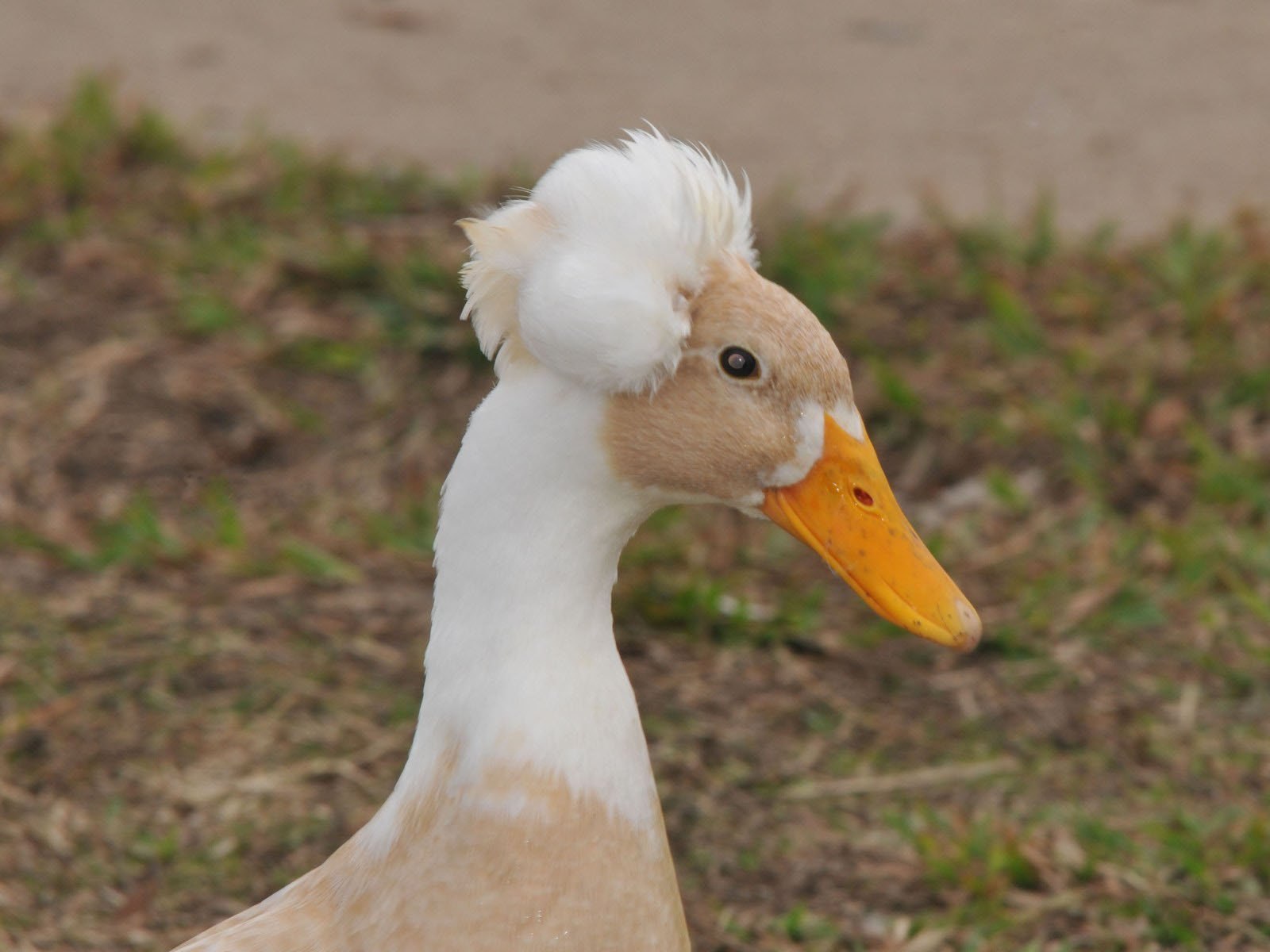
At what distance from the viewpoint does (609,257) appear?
5.71 feet

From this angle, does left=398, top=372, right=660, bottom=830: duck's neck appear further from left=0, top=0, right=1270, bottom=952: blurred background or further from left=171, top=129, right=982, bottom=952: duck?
left=0, top=0, right=1270, bottom=952: blurred background

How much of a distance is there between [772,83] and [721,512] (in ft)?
8.37

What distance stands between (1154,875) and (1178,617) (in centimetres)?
87

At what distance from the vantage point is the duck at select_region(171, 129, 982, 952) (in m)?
1.77

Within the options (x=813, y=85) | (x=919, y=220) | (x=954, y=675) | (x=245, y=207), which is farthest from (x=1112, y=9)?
(x=954, y=675)

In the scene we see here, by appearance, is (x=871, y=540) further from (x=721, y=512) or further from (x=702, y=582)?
(x=721, y=512)

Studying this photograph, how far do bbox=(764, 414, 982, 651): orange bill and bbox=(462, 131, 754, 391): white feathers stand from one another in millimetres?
212

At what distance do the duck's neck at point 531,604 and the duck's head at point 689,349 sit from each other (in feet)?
0.14

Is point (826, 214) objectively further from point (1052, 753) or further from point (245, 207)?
point (1052, 753)

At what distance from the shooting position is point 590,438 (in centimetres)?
181

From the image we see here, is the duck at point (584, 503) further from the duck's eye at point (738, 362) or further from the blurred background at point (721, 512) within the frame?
the blurred background at point (721, 512)

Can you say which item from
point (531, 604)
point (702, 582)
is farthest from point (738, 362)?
point (702, 582)

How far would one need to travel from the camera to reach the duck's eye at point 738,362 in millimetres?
1809

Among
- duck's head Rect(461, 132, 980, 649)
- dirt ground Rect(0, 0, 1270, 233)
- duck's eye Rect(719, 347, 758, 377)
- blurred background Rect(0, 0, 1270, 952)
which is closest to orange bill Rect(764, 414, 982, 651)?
duck's head Rect(461, 132, 980, 649)
